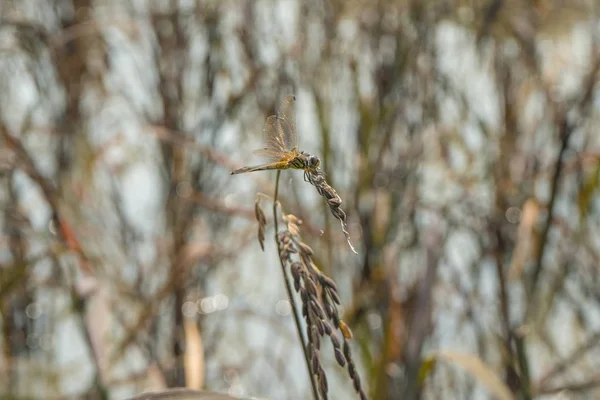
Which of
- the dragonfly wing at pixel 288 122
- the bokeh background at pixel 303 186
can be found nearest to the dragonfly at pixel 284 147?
the dragonfly wing at pixel 288 122

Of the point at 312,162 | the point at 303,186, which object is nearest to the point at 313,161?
the point at 312,162

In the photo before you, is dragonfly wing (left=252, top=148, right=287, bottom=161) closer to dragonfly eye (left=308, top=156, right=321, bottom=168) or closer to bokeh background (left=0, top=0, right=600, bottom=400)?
dragonfly eye (left=308, top=156, right=321, bottom=168)

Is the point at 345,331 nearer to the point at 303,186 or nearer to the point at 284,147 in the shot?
the point at 284,147

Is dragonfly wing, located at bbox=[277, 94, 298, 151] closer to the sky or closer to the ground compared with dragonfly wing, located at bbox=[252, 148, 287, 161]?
closer to the sky

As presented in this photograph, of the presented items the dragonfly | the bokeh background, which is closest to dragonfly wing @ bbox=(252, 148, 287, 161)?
the dragonfly

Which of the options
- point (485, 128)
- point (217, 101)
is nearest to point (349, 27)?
point (217, 101)

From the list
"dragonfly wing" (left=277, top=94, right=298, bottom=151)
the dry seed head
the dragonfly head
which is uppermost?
"dragonfly wing" (left=277, top=94, right=298, bottom=151)

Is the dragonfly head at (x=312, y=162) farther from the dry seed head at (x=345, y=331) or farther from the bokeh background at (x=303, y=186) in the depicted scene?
the bokeh background at (x=303, y=186)
